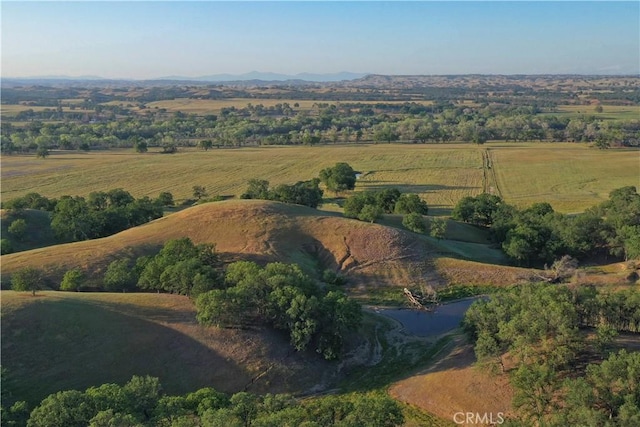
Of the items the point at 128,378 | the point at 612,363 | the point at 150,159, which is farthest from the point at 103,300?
the point at 150,159

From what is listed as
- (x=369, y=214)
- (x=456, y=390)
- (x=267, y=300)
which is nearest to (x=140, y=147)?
(x=369, y=214)

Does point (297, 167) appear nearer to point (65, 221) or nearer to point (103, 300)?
point (65, 221)

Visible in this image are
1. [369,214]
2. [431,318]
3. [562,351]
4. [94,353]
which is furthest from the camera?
[369,214]

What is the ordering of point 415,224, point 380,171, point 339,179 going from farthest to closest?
1. point 380,171
2. point 339,179
3. point 415,224

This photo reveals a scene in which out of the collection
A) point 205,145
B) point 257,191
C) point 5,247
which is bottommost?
point 5,247

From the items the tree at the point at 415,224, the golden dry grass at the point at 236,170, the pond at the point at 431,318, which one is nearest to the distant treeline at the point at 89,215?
the golden dry grass at the point at 236,170

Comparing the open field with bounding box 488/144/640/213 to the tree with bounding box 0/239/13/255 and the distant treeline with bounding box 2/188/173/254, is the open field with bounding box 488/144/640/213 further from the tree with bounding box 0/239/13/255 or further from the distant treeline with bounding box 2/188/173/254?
the tree with bounding box 0/239/13/255

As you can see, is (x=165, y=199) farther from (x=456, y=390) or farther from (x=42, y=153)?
(x=456, y=390)

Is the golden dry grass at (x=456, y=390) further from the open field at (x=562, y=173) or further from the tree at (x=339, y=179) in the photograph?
the tree at (x=339, y=179)
